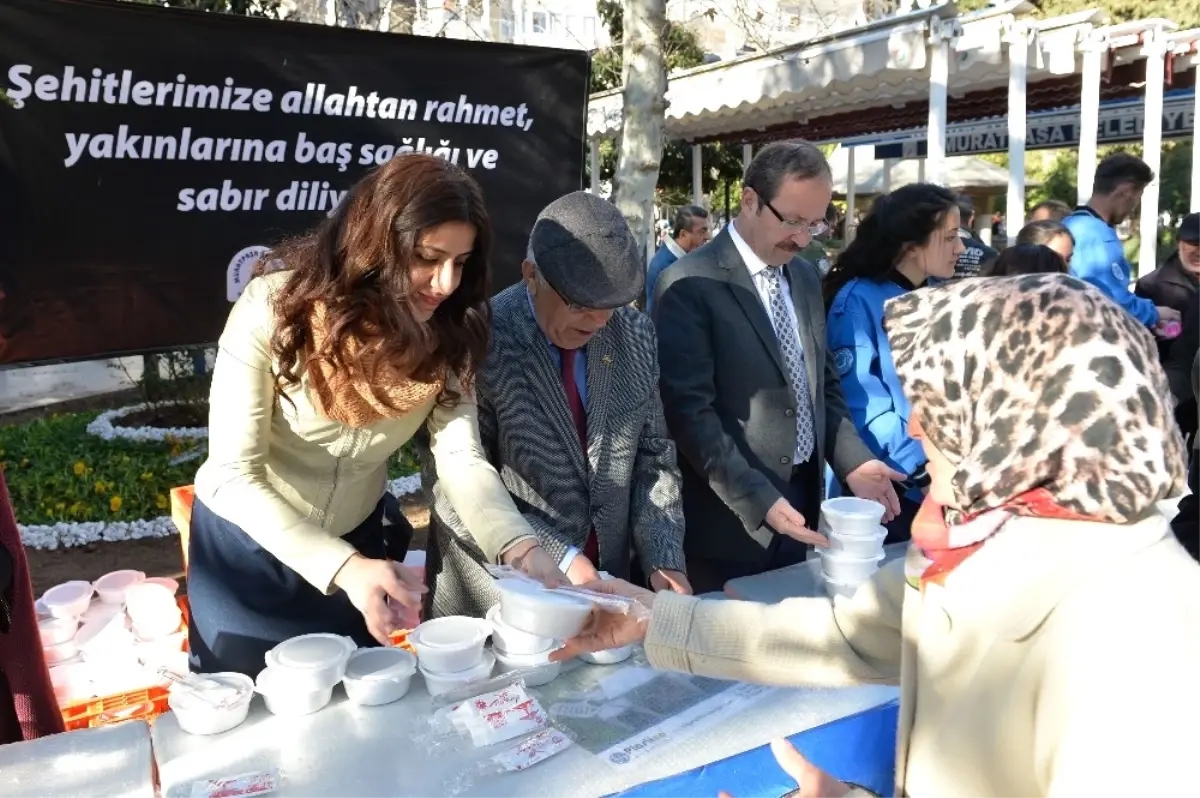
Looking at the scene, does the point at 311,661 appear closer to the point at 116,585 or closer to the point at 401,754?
the point at 401,754

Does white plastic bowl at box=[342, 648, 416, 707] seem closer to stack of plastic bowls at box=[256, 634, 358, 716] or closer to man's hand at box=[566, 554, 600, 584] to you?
stack of plastic bowls at box=[256, 634, 358, 716]

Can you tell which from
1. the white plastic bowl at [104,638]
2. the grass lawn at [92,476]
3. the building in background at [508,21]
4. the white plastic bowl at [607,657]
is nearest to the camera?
the white plastic bowl at [607,657]

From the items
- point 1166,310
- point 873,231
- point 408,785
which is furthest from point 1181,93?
point 408,785


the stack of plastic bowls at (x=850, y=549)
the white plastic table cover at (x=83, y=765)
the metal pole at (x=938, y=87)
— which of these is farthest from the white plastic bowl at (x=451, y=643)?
the metal pole at (x=938, y=87)

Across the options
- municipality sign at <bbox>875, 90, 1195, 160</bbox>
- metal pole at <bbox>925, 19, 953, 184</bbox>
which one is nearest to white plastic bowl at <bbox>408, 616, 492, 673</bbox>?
metal pole at <bbox>925, 19, 953, 184</bbox>

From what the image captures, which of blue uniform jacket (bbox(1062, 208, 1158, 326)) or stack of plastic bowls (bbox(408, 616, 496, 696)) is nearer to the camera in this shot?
stack of plastic bowls (bbox(408, 616, 496, 696))

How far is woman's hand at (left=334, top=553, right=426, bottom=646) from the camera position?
1620 millimetres

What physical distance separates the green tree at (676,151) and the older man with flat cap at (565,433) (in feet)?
30.1

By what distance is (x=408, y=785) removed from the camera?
1.30 m

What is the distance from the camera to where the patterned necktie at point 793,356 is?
2.58 meters

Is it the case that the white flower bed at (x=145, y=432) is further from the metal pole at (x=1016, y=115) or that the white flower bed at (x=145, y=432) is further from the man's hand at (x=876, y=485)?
the metal pole at (x=1016, y=115)

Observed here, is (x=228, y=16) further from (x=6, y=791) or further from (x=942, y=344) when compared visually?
(x=942, y=344)

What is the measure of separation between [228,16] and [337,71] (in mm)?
458

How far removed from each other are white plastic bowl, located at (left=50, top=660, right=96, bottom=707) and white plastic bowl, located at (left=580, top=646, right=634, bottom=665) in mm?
1438
